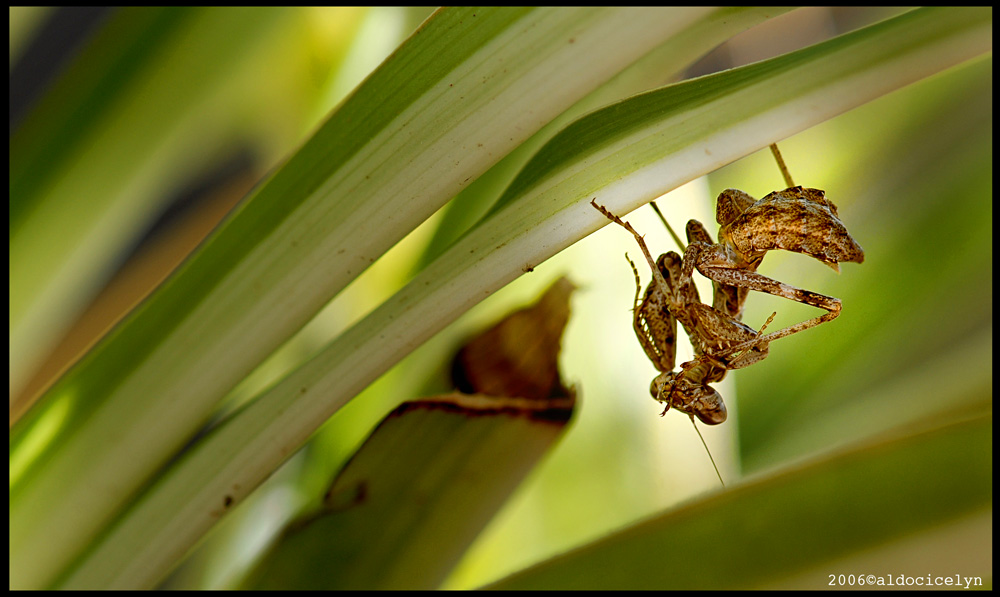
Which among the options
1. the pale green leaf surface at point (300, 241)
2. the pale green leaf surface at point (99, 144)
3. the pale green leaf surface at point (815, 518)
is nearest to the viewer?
the pale green leaf surface at point (300, 241)

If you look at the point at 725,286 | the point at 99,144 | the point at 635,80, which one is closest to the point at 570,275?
the point at 725,286

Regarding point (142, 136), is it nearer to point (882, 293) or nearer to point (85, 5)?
point (85, 5)

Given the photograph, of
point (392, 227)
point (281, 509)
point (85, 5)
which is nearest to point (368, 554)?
point (281, 509)

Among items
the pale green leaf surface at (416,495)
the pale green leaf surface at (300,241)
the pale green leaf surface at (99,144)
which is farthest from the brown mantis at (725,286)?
the pale green leaf surface at (99,144)

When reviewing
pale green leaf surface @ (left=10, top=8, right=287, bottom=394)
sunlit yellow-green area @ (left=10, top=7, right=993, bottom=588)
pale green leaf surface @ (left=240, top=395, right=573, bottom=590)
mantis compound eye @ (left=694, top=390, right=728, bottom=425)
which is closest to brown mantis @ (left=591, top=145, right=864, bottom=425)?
mantis compound eye @ (left=694, top=390, right=728, bottom=425)

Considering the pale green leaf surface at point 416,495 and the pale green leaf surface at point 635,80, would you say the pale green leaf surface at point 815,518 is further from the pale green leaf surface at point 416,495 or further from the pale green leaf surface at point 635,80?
the pale green leaf surface at point 635,80
